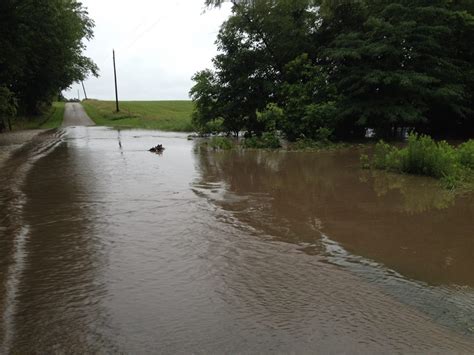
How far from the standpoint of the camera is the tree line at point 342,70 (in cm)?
2164

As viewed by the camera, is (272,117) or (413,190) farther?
(272,117)

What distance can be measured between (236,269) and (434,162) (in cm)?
811

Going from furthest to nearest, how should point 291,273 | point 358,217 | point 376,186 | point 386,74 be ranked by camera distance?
point 386,74, point 376,186, point 358,217, point 291,273

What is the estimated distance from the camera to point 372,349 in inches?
149

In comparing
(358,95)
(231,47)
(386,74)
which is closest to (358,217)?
(386,74)

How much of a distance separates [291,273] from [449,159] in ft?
25.5

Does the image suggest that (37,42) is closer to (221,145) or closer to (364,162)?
(221,145)

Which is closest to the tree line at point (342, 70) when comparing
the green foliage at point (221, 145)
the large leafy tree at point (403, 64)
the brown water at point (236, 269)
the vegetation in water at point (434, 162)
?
the large leafy tree at point (403, 64)

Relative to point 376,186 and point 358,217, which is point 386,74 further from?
point 358,217

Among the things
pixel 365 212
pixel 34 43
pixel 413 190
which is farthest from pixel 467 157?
pixel 34 43

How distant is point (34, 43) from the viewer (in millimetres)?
30391

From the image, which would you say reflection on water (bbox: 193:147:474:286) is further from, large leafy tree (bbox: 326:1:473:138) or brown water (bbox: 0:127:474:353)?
large leafy tree (bbox: 326:1:473:138)

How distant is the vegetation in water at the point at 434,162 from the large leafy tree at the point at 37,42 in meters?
20.4

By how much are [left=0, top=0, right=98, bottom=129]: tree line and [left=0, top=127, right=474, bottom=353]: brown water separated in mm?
16703
